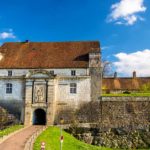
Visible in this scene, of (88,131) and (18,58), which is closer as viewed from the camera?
(88,131)

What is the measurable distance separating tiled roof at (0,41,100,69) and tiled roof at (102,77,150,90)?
1774cm

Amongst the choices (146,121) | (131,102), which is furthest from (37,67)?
(146,121)

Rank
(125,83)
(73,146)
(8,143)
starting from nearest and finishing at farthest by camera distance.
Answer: (8,143), (73,146), (125,83)

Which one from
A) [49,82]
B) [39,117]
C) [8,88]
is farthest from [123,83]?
[8,88]

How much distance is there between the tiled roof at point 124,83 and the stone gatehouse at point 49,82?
61.5 feet

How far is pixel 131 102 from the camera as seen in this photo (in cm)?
3850

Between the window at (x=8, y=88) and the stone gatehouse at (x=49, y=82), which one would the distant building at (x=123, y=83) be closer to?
the stone gatehouse at (x=49, y=82)

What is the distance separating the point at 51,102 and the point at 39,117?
11.6 feet

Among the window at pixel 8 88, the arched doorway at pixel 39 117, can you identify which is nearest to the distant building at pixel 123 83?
the arched doorway at pixel 39 117

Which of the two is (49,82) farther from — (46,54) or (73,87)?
(46,54)

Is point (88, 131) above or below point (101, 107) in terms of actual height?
below

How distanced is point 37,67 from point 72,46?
6441mm

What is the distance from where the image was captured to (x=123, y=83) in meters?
58.7

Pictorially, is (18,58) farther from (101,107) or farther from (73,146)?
(73,146)
